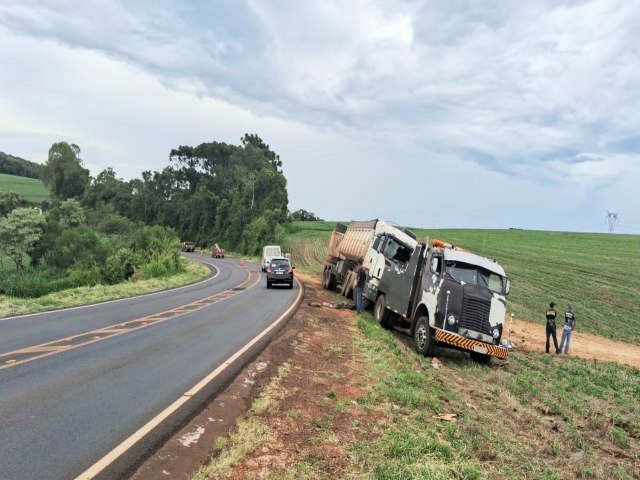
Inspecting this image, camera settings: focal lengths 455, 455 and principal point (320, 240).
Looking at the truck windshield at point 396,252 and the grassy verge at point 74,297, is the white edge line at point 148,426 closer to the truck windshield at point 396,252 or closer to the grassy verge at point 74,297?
the truck windshield at point 396,252

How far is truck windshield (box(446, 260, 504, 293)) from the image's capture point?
1280cm

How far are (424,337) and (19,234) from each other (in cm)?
Result: 5906

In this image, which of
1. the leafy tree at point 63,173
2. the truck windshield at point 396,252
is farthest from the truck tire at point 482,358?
the leafy tree at point 63,173

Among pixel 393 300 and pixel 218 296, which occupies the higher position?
pixel 393 300

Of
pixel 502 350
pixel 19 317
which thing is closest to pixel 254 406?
pixel 502 350

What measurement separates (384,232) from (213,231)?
7916 centimetres

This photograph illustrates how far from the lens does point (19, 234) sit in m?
56.1

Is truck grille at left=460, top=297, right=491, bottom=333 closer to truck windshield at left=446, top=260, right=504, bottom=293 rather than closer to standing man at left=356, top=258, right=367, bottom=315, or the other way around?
truck windshield at left=446, top=260, right=504, bottom=293

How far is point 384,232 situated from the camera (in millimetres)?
18516

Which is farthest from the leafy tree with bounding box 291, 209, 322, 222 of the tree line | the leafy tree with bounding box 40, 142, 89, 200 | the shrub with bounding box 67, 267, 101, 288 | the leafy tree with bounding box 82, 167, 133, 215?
the shrub with bounding box 67, 267, 101, 288

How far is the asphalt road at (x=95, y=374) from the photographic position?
5.08m

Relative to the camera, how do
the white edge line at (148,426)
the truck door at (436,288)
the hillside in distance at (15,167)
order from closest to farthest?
the white edge line at (148,426), the truck door at (436,288), the hillside in distance at (15,167)

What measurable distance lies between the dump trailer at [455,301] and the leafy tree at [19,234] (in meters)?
57.1

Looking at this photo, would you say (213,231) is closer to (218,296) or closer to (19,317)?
(218,296)
